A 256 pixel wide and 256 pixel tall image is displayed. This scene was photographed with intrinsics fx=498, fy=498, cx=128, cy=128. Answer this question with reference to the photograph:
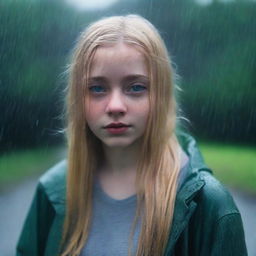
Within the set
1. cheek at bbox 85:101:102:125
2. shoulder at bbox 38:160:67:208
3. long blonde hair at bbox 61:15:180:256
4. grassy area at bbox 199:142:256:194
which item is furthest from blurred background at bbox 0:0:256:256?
cheek at bbox 85:101:102:125

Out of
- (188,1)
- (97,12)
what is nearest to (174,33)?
(188,1)

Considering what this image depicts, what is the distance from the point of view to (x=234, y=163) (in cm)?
304

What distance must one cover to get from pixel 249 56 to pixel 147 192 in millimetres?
2030

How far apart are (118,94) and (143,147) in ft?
0.62

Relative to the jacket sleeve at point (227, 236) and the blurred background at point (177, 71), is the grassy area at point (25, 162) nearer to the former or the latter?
the blurred background at point (177, 71)

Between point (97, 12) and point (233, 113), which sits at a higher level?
point (97, 12)

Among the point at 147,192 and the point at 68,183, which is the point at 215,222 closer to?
the point at 147,192

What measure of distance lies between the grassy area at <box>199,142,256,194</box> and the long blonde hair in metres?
1.49

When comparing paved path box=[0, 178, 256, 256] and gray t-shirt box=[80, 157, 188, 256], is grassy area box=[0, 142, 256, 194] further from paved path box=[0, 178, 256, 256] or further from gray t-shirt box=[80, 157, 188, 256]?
gray t-shirt box=[80, 157, 188, 256]

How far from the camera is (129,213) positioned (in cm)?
145

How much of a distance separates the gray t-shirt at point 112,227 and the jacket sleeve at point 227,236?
0.17m

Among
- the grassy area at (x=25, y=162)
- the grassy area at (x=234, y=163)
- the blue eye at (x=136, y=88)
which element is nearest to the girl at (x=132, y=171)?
the blue eye at (x=136, y=88)

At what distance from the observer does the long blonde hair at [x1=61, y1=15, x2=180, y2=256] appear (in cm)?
140

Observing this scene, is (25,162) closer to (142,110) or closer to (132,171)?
(132,171)
